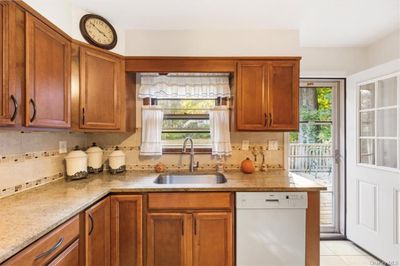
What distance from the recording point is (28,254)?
38.3 inches

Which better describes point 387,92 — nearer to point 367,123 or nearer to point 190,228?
point 367,123

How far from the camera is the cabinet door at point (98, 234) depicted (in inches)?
57.9

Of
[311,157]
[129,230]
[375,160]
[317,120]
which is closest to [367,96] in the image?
[317,120]

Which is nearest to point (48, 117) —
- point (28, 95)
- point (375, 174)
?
point (28, 95)

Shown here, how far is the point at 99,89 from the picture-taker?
205 cm

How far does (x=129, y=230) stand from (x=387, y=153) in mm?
2576

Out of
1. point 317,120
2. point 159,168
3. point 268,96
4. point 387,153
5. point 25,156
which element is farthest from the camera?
point 317,120

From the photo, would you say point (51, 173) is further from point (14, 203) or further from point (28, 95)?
point (28, 95)

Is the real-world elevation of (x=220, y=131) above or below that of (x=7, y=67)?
below

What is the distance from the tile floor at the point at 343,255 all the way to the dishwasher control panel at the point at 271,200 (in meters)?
1.10

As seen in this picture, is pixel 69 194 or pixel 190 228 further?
pixel 190 228

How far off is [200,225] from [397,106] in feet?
7.09

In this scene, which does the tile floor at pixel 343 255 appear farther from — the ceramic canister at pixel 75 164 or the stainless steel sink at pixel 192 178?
the ceramic canister at pixel 75 164

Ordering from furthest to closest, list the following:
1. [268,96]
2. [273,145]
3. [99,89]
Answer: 1. [273,145]
2. [268,96]
3. [99,89]
